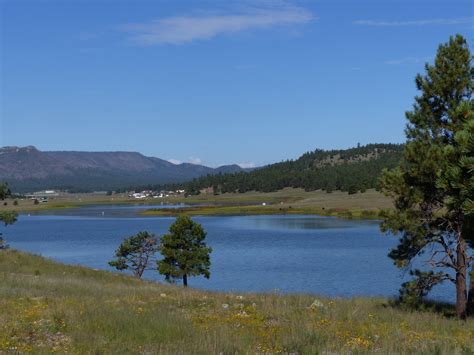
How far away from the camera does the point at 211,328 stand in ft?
41.8

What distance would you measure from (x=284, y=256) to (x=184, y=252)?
73.7ft

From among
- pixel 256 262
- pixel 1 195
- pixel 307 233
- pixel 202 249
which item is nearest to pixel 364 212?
pixel 307 233

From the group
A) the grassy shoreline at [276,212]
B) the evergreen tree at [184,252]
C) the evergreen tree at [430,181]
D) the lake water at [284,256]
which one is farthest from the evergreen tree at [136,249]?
the grassy shoreline at [276,212]

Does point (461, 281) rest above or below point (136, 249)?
above

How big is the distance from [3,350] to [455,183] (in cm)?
1094

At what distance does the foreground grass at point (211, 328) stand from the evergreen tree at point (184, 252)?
30.8 metres

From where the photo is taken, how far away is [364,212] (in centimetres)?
14688

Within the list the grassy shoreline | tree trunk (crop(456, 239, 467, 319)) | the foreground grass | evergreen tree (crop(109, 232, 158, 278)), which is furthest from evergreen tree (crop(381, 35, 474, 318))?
the grassy shoreline

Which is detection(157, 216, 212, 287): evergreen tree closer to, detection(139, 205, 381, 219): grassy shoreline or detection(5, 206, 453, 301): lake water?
detection(5, 206, 453, 301): lake water

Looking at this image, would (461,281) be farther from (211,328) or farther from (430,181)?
(211,328)

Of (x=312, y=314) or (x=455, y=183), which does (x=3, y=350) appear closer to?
(x=312, y=314)

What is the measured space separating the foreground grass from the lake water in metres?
15.3

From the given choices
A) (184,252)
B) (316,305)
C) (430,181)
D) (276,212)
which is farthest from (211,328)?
(276,212)

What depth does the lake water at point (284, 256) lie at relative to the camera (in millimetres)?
49000
